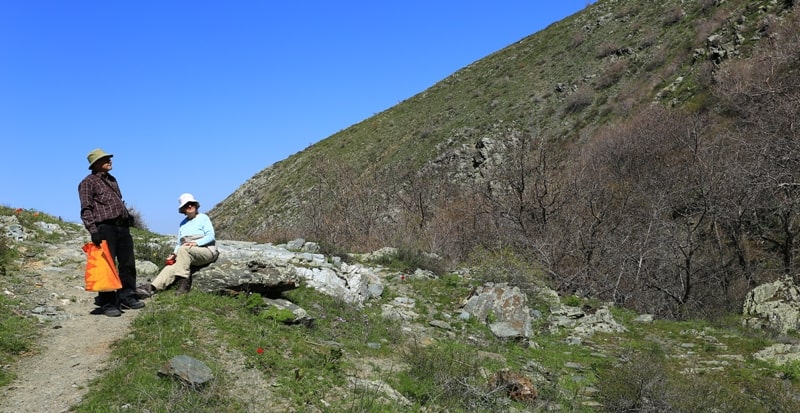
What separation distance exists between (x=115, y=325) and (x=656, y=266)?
46.0 ft

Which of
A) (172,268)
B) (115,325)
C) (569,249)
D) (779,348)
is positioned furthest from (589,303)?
(115,325)

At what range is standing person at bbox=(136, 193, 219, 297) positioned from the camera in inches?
301

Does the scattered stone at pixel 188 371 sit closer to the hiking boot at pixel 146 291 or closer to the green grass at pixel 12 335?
the green grass at pixel 12 335

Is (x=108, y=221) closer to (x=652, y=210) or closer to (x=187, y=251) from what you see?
(x=187, y=251)

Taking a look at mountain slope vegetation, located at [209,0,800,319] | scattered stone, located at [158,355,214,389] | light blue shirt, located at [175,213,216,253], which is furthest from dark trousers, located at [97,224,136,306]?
mountain slope vegetation, located at [209,0,800,319]

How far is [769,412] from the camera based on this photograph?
663 centimetres

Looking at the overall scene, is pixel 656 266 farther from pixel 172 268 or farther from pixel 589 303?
pixel 172 268

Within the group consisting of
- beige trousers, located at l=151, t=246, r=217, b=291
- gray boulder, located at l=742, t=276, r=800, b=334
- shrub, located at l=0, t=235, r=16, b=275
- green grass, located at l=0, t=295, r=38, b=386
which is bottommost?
gray boulder, located at l=742, t=276, r=800, b=334

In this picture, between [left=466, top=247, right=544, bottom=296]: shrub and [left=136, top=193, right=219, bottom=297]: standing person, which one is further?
[left=466, top=247, right=544, bottom=296]: shrub

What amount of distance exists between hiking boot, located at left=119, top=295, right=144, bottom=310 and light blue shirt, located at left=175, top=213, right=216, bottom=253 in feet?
3.37

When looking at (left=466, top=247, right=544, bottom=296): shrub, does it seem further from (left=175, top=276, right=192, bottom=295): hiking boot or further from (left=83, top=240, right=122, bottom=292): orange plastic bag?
(left=83, top=240, right=122, bottom=292): orange plastic bag

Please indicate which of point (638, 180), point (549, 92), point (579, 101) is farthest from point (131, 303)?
point (549, 92)

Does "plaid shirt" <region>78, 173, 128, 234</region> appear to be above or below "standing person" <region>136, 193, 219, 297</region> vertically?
above

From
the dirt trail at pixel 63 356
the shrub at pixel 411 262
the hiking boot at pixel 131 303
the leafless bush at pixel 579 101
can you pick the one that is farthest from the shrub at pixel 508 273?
the leafless bush at pixel 579 101
